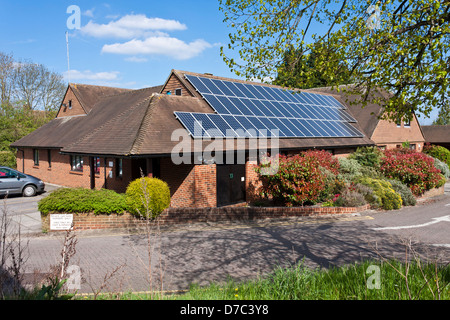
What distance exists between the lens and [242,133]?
15.8 m

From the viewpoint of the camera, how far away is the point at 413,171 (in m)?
17.7

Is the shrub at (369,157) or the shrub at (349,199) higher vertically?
the shrub at (369,157)

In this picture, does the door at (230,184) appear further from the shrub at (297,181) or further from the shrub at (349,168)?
the shrub at (349,168)

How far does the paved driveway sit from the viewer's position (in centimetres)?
1159

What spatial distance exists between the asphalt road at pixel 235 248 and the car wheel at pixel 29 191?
31.7ft

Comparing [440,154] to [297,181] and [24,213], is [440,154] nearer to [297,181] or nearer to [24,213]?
[297,181]

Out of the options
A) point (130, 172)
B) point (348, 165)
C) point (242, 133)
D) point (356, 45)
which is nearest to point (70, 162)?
point (130, 172)

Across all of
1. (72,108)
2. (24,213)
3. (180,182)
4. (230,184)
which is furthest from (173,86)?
(72,108)

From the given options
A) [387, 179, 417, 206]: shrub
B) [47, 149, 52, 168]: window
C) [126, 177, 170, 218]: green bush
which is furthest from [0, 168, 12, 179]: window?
[387, 179, 417, 206]: shrub

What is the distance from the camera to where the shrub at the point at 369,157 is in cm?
1933

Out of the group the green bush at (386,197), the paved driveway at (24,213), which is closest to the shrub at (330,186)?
the green bush at (386,197)

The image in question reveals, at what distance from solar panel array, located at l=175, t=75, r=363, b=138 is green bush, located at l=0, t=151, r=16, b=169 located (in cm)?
2111

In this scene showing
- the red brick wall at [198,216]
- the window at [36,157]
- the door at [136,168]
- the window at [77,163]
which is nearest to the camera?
the red brick wall at [198,216]
